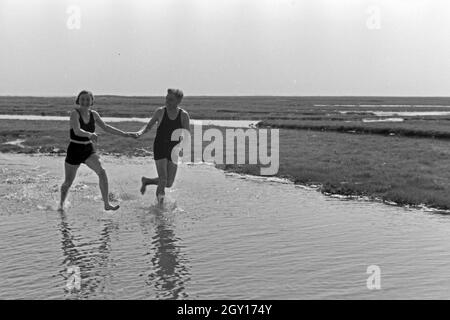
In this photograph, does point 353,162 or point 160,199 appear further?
point 353,162

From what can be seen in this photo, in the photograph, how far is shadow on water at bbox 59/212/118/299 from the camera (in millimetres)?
7293

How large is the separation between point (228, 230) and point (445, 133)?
28.7 metres

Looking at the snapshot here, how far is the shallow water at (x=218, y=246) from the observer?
7.50 metres

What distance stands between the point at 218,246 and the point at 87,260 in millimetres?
2218

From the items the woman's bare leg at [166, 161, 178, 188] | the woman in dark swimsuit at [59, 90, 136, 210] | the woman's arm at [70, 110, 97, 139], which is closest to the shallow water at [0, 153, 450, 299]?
the woman's bare leg at [166, 161, 178, 188]

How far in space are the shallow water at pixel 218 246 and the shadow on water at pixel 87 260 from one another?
2cm

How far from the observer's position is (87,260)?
8680 mm

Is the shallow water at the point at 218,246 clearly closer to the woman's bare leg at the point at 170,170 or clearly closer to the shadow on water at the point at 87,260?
the shadow on water at the point at 87,260

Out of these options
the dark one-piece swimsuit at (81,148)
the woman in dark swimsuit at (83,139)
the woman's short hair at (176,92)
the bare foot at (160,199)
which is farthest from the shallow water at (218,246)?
the woman's short hair at (176,92)

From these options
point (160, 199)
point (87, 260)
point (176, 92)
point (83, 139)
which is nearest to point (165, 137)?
point (176, 92)

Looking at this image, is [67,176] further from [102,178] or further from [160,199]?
[160,199]

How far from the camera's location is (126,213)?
12500 mm
